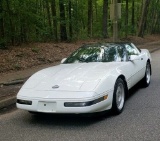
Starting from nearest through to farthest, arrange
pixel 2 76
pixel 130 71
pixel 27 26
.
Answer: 1. pixel 130 71
2. pixel 2 76
3. pixel 27 26

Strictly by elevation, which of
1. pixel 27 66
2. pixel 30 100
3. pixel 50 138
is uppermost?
pixel 30 100

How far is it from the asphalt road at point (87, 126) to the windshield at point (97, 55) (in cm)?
116

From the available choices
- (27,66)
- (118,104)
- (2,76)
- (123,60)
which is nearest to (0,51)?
(27,66)

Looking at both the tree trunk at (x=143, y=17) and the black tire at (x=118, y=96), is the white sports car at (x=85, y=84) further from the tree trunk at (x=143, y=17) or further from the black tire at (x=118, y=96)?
the tree trunk at (x=143, y=17)

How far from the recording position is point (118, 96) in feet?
19.5

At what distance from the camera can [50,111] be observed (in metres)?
5.19

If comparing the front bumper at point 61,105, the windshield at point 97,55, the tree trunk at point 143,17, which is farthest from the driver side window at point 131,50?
the tree trunk at point 143,17

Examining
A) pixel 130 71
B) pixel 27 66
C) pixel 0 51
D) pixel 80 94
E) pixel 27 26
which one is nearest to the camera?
pixel 80 94

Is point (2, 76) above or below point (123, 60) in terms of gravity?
below

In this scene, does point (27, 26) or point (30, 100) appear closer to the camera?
point (30, 100)

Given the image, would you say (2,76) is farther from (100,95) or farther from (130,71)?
(100,95)

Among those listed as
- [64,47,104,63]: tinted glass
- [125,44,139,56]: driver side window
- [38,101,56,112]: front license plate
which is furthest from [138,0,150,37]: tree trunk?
[38,101,56,112]: front license plate

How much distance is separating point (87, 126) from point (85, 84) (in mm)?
725

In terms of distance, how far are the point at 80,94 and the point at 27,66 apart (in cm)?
726
